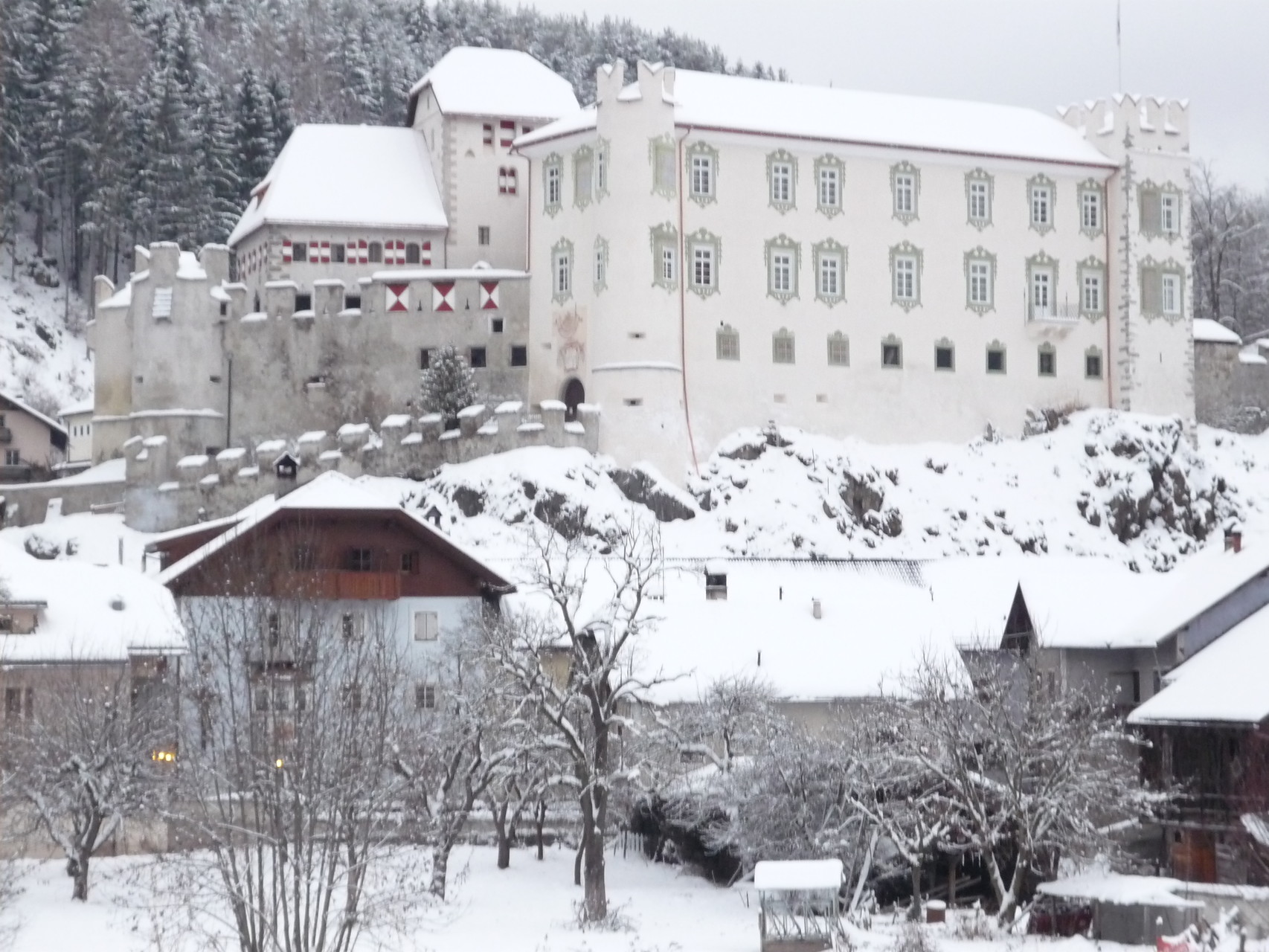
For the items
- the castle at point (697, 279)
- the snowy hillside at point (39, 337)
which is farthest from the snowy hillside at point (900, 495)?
the snowy hillside at point (39, 337)

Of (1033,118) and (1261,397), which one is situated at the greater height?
(1033,118)

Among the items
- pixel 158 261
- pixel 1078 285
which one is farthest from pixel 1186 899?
pixel 158 261

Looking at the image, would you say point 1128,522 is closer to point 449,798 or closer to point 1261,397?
point 1261,397

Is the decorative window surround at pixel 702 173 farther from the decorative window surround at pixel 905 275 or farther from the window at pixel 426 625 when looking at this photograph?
the window at pixel 426 625

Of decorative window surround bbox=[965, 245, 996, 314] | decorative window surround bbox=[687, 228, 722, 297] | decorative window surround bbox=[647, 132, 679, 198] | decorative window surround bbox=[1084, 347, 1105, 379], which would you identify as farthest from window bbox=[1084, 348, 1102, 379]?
decorative window surround bbox=[647, 132, 679, 198]

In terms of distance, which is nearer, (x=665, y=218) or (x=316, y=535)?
(x=316, y=535)

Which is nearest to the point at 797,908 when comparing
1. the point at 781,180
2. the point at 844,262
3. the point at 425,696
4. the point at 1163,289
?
the point at 425,696

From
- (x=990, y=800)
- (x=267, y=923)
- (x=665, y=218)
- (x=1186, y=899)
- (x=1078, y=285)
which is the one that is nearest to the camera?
(x=267, y=923)

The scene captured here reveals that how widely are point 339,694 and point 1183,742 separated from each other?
57.8 ft

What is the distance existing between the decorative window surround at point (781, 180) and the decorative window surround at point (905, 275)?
4385mm

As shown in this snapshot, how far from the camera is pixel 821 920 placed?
4325cm

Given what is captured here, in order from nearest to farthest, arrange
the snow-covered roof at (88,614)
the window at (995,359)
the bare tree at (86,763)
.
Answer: the bare tree at (86,763), the snow-covered roof at (88,614), the window at (995,359)

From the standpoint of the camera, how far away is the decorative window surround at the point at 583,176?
260ft

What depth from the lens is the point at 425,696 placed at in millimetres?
58594
